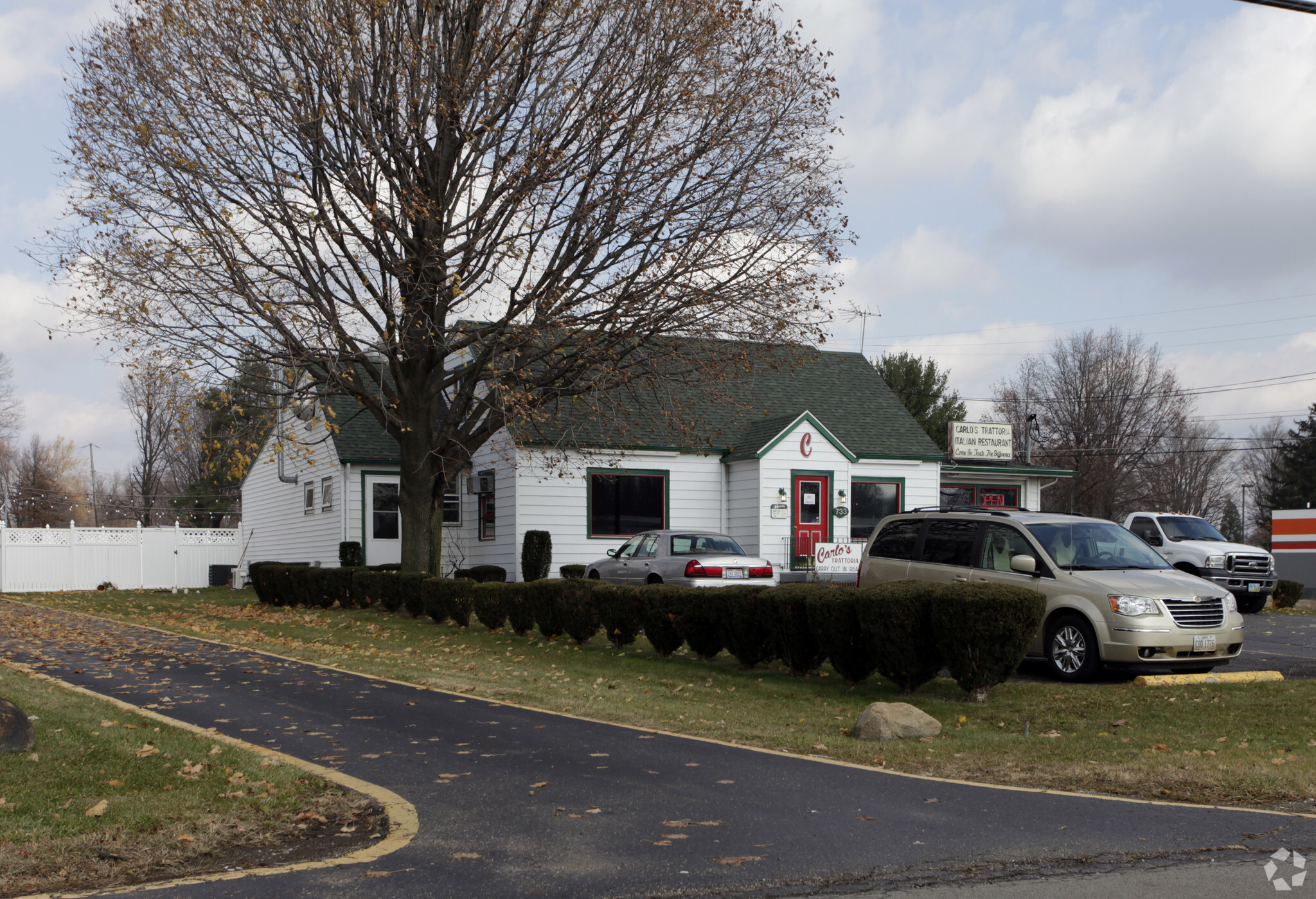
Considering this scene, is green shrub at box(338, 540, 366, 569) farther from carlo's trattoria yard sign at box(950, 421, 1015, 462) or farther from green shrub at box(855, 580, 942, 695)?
green shrub at box(855, 580, 942, 695)

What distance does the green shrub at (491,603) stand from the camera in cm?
1839

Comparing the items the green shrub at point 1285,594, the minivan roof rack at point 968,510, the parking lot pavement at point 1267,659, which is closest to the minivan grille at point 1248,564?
the green shrub at point 1285,594

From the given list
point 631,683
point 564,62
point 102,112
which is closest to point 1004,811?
point 631,683

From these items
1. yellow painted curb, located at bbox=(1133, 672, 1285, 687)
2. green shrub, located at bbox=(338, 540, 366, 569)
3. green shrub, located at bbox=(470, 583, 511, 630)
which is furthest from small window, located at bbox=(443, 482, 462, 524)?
yellow painted curb, located at bbox=(1133, 672, 1285, 687)

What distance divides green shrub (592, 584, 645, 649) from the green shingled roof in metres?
7.88

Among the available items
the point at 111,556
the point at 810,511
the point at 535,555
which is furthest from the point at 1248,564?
the point at 111,556

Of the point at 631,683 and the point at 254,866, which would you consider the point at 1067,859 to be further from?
the point at 631,683

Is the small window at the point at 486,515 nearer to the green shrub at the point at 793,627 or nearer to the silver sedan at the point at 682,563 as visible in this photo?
the silver sedan at the point at 682,563

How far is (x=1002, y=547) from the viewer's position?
13734 millimetres

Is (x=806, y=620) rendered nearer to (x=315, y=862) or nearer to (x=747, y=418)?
(x=315, y=862)

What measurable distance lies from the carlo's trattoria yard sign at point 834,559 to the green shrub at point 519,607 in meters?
8.34

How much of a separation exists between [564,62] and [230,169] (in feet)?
20.1

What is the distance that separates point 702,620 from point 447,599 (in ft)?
22.5

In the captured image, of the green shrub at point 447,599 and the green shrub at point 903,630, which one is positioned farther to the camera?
the green shrub at point 447,599
